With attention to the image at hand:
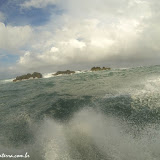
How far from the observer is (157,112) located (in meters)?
9.08

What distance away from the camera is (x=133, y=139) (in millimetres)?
6117

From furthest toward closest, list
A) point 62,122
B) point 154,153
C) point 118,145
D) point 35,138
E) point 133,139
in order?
1. point 62,122
2. point 35,138
3. point 133,139
4. point 118,145
5. point 154,153

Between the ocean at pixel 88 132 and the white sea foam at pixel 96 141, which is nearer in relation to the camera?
the white sea foam at pixel 96 141

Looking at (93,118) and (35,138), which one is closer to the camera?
(35,138)

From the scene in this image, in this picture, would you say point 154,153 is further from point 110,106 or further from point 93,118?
point 110,106

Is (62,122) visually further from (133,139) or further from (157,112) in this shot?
(157,112)

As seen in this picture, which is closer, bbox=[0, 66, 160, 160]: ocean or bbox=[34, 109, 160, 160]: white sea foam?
bbox=[34, 109, 160, 160]: white sea foam

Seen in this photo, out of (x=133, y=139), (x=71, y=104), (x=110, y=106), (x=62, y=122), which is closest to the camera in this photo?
(x=133, y=139)

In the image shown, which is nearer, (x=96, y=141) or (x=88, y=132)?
(x=96, y=141)

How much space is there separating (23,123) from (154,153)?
7716 millimetres

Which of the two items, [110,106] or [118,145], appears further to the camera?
[110,106]

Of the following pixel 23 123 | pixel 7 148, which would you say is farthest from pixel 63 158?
pixel 23 123

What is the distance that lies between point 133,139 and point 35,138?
15.4 ft

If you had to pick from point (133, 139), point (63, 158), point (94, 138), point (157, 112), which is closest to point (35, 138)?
point (63, 158)
